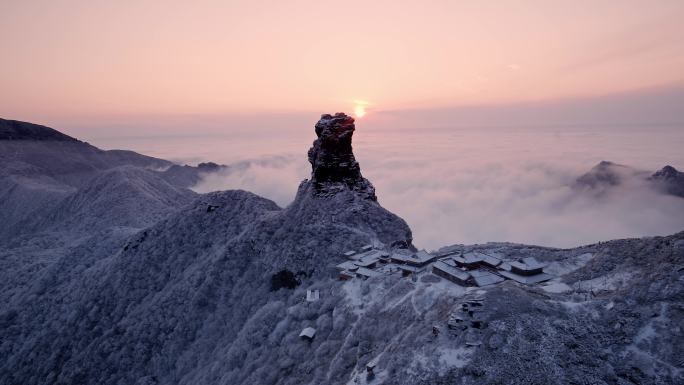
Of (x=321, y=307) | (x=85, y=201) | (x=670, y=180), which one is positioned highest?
(x=321, y=307)

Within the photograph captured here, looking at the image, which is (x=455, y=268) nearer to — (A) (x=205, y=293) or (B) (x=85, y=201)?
(A) (x=205, y=293)

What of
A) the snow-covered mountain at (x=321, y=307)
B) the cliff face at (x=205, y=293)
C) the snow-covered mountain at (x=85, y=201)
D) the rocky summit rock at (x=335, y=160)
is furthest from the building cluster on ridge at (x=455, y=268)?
the snow-covered mountain at (x=85, y=201)

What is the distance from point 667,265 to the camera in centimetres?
2141

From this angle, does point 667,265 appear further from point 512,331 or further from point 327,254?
point 327,254

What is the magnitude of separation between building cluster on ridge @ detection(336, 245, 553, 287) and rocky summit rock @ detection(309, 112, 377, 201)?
17.3 m

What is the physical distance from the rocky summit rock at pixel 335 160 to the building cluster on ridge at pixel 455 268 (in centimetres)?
1727

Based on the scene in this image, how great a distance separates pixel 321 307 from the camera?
108ft

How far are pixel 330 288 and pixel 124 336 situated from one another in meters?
27.7

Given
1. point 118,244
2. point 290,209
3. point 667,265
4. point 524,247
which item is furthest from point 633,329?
point 118,244

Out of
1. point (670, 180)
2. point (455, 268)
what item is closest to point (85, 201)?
point (455, 268)

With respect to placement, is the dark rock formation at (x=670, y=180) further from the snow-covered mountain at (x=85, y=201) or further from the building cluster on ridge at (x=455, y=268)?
the snow-covered mountain at (x=85, y=201)

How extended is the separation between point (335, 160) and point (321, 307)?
83.6 ft

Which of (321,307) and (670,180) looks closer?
(321,307)

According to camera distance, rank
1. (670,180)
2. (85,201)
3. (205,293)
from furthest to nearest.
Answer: (670,180) → (85,201) → (205,293)
